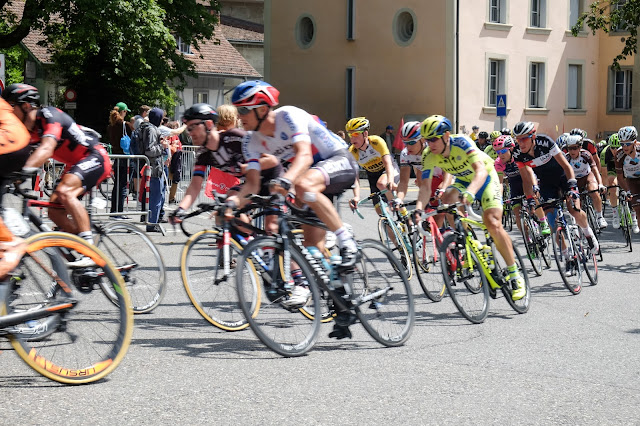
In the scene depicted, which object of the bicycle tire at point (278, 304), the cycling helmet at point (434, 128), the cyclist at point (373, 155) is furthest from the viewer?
the cyclist at point (373, 155)

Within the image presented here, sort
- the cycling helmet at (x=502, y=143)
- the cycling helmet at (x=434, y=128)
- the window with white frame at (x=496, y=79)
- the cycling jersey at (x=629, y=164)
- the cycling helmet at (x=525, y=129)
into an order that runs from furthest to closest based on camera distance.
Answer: the window with white frame at (x=496, y=79), the cycling jersey at (x=629, y=164), the cycling helmet at (x=502, y=143), the cycling helmet at (x=525, y=129), the cycling helmet at (x=434, y=128)

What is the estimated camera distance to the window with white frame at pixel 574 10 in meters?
47.4

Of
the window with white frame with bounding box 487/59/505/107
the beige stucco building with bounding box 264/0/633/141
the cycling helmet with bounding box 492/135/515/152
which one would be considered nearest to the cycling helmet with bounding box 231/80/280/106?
the cycling helmet with bounding box 492/135/515/152

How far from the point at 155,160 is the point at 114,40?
1625 cm

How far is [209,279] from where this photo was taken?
777 cm

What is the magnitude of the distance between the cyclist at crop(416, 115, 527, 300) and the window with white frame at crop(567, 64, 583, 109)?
39837mm

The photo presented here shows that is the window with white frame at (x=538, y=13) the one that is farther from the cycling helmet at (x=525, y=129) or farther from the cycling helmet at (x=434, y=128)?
the cycling helmet at (x=434, y=128)

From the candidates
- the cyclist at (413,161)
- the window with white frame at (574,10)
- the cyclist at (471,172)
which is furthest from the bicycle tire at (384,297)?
the window with white frame at (574,10)

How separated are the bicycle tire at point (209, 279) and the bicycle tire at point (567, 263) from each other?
14.9 ft

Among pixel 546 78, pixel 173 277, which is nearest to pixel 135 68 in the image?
pixel 546 78

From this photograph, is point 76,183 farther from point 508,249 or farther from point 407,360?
point 508,249

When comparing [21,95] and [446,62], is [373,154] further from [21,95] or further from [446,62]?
[446,62]

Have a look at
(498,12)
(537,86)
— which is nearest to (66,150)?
(498,12)

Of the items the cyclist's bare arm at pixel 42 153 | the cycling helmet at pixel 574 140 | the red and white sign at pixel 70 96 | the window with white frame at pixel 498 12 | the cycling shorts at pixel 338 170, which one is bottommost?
the cycling shorts at pixel 338 170
